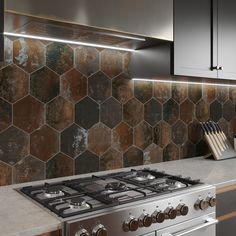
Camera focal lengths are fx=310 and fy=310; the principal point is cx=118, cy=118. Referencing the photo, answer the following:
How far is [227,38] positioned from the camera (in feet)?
6.93

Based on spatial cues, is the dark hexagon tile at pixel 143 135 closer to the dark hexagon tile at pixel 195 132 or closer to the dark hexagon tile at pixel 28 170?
the dark hexagon tile at pixel 195 132

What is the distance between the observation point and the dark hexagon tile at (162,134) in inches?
91.6

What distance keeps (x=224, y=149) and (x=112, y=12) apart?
5.17 feet

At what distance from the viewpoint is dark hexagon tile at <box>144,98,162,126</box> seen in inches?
A: 89.4

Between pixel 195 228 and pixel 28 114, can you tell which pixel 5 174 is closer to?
pixel 28 114

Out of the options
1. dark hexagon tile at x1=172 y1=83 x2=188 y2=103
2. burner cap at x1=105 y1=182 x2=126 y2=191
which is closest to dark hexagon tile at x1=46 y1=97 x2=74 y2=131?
burner cap at x1=105 y1=182 x2=126 y2=191

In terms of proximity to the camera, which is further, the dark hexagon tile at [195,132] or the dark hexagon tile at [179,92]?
the dark hexagon tile at [195,132]

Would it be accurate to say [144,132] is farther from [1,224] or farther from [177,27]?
[1,224]

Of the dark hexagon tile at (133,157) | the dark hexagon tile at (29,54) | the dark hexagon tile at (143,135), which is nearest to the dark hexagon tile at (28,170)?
the dark hexagon tile at (29,54)

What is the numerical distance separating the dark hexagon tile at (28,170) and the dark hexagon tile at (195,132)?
1278 millimetres

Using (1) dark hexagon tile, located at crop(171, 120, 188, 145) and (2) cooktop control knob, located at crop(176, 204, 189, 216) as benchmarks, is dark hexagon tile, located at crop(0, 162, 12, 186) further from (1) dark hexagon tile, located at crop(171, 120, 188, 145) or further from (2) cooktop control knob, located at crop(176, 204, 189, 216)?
(1) dark hexagon tile, located at crop(171, 120, 188, 145)

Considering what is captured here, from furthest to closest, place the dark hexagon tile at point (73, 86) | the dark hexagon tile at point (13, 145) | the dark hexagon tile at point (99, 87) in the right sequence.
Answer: the dark hexagon tile at point (99, 87) → the dark hexagon tile at point (73, 86) → the dark hexagon tile at point (13, 145)

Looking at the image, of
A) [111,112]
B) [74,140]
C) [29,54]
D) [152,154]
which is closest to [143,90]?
[111,112]

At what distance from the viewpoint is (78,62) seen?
192 cm
